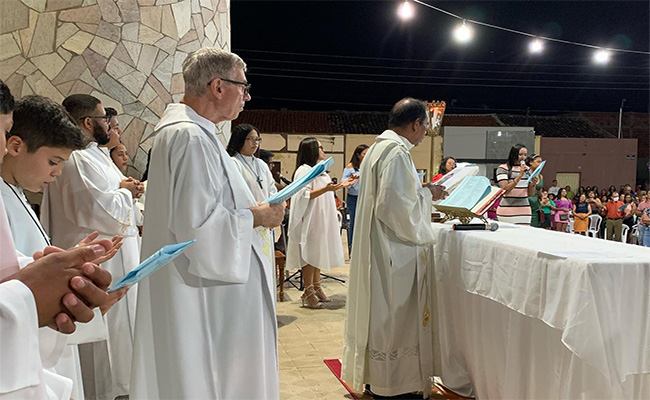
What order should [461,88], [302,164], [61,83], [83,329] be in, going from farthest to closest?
[461,88], [302,164], [61,83], [83,329]

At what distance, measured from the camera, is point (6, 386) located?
1.04 m

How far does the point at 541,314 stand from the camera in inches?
106

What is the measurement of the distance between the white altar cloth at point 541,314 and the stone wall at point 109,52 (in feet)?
9.56

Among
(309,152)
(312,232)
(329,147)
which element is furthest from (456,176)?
(329,147)

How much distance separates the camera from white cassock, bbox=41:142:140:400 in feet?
10.4

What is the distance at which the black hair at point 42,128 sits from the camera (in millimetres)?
1989

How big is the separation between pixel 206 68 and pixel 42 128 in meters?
0.79

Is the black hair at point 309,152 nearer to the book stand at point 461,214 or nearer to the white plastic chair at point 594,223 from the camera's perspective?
the book stand at point 461,214

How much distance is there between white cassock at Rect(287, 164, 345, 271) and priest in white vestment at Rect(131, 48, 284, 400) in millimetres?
3886

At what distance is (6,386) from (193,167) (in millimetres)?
1369

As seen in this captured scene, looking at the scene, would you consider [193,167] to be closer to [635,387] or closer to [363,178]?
[363,178]

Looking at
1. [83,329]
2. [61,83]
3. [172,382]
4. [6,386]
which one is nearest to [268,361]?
[172,382]

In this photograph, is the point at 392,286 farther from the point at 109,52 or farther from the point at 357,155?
the point at 357,155

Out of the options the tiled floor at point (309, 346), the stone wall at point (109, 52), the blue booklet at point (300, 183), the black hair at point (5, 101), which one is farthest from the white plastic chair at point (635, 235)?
the black hair at point (5, 101)
